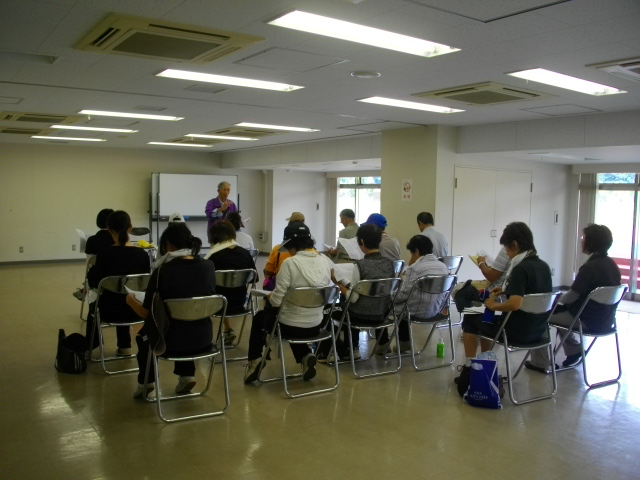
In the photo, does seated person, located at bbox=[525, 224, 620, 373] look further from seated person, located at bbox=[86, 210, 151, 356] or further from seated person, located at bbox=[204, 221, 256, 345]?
seated person, located at bbox=[86, 210, 151, 356]

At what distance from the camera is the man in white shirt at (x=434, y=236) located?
22.3 feet

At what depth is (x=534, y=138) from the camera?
284 inches

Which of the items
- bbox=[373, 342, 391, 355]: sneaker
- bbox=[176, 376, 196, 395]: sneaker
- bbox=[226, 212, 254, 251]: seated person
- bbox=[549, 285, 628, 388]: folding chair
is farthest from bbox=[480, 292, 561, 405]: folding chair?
bbox=[226, 212, 254, 251]: seated person

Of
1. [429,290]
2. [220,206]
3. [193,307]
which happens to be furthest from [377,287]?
[220,206]

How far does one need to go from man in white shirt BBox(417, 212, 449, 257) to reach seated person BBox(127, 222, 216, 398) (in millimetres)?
3499

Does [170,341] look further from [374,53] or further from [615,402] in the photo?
[615,402]

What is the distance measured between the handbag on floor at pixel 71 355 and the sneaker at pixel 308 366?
1.88m

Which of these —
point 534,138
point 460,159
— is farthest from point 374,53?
point 460,159

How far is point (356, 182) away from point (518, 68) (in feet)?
33.1

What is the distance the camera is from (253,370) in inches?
182

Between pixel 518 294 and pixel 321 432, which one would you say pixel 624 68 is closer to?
pixel 518 294

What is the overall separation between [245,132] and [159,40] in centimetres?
565

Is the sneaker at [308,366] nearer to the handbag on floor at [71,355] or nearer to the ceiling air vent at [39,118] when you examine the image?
the handbag on floor at [71,355]

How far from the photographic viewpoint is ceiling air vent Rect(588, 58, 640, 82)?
4.13m
